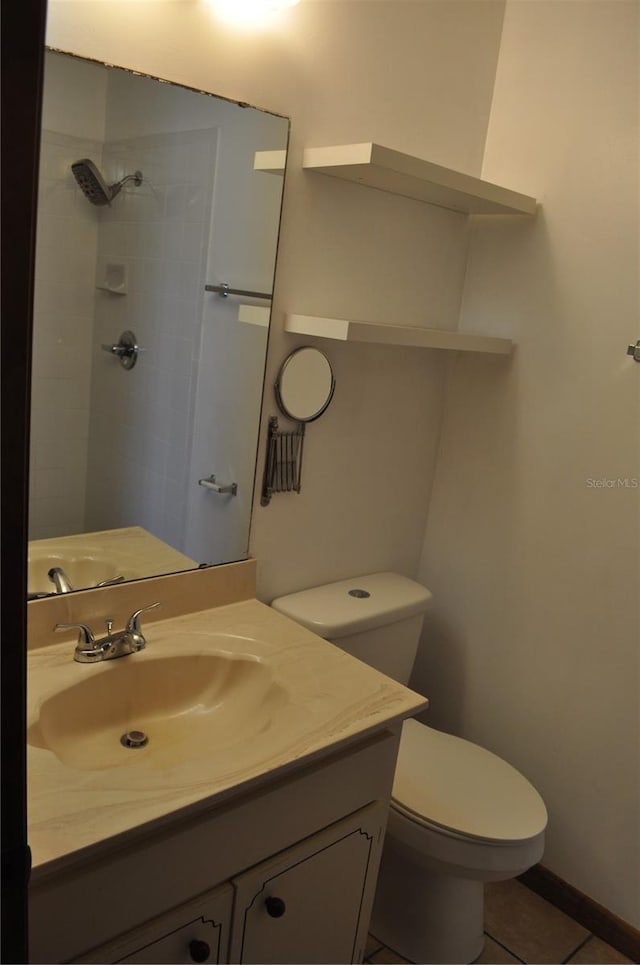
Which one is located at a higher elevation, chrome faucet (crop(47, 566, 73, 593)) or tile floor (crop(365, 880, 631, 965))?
chrome faucet (crop(47, 566, 73, 593))

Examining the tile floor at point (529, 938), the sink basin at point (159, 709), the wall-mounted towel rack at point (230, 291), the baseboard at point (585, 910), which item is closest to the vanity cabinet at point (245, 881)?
the sink basin at point (159, 709)

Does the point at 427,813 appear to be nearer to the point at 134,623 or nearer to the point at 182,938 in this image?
the point at 182,938

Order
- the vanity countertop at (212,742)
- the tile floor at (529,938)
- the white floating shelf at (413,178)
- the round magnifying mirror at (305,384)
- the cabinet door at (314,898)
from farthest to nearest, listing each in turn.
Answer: the tile floor at (529,938) < the round magnifying mirror at (305,384) < the white floating shelf at (413,178) < the cabinet door at (314,898) < the vanity countertop at (212,742)

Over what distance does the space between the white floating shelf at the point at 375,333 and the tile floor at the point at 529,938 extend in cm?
145

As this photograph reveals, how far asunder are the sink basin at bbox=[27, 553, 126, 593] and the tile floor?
1.14 meters

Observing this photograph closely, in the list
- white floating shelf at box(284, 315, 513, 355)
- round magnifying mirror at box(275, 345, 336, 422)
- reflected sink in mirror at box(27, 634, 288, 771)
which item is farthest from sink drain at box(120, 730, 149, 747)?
white floating shelf at box(284, 315, 513, 355)

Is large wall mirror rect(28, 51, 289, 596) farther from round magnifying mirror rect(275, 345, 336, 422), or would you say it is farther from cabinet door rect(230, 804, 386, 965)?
cabinet door rect(230, 804, 386, 965)

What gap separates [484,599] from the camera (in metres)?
2.05

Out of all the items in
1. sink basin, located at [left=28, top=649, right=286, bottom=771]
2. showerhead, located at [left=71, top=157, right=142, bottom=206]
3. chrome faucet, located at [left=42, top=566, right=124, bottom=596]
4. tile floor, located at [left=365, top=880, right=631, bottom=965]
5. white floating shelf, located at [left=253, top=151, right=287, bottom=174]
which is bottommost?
tile floor, located at [left=365, top=880, right=631, bottom=965]

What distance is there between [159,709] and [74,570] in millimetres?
311

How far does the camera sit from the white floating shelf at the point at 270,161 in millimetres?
1474

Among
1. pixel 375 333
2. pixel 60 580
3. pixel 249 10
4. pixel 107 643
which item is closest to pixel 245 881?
pixel 107 643

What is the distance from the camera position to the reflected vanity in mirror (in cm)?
163

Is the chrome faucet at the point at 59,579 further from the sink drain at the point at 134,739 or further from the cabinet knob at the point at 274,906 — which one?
the cabinet knob at the point at 274,906
